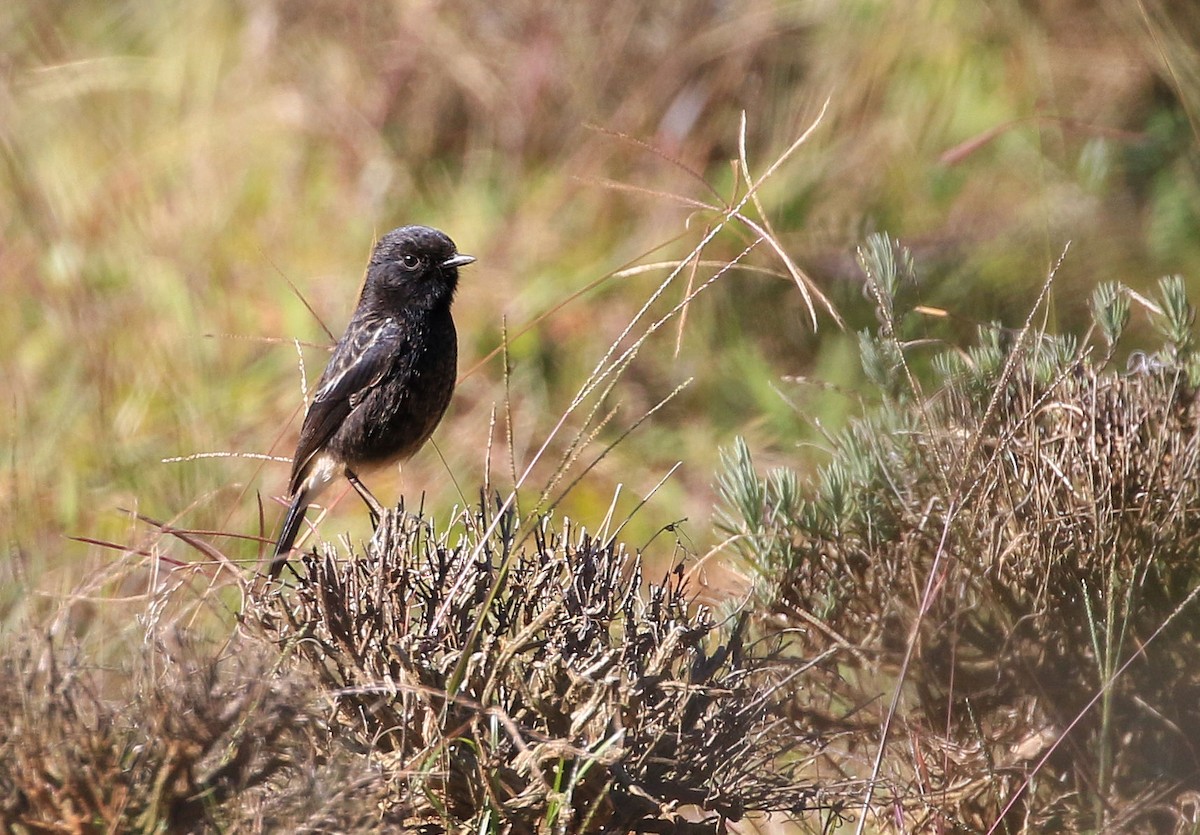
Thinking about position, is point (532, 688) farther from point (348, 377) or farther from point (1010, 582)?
point (348, 377)

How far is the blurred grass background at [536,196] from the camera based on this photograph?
638 centimetres

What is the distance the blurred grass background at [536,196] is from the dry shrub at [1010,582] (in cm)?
245

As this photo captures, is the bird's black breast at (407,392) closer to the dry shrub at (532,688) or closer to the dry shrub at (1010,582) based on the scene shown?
the dry shrub at (1010,582)

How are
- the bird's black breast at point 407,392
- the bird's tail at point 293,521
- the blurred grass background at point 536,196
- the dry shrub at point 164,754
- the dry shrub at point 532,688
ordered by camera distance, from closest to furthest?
1. the dry shrub at point 164,754
2. the dry shrub at point 532,688
3. the bird's tail at point 293,521
4. the bird's black breast at point 407,392
5. the blurred grass background at point 536,196

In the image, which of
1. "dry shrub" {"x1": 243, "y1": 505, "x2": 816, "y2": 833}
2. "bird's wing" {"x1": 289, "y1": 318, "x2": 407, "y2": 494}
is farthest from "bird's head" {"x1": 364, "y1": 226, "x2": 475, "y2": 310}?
"dry shrub" {"x1": 243, "y1": 505, "x2": 816, "y2": 833}

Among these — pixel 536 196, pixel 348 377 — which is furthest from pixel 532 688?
pixel 536 196

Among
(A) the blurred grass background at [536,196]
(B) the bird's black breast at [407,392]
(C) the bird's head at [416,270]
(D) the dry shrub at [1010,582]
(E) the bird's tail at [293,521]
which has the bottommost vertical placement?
(D) the dry shrub at [1010,582]

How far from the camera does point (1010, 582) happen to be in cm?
320

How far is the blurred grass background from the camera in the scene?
20.9ft

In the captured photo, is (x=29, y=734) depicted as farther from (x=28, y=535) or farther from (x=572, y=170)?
(x=572, y=170)

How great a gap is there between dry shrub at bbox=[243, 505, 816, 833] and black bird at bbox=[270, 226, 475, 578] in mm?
1737

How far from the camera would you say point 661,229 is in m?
6.85

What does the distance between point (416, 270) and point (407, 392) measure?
1.43 feet

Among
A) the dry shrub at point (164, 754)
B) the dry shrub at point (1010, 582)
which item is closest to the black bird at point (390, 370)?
the dry shrub at point (1010, 582)
